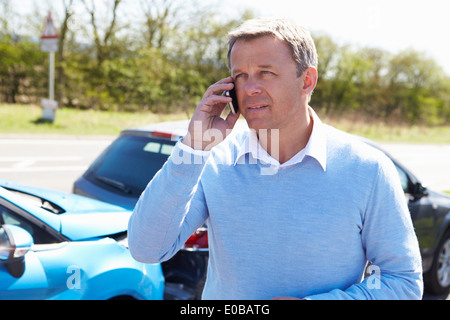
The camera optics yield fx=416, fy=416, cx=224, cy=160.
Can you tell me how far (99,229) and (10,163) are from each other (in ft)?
25.6

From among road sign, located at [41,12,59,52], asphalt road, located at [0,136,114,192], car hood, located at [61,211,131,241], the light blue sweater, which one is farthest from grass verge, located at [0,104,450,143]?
the light blue sweater

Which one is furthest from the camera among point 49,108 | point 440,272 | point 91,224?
point 49,108

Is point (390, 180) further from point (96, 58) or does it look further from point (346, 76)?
point (346, 76)

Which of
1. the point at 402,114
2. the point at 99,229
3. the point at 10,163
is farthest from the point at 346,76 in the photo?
the point at 99,229

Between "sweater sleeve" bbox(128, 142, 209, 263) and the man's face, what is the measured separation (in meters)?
0.23

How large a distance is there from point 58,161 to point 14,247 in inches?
336

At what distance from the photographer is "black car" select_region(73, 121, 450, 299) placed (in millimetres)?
2895

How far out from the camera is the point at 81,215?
2602mm

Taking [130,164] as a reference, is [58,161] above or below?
below

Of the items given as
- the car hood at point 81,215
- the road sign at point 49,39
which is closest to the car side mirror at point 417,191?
the car hood at point 81,215

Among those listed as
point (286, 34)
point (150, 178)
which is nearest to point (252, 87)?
point (286, 34)

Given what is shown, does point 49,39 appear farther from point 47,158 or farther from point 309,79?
point 309,79

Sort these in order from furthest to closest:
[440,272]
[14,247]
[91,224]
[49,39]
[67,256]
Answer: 1. [49,39]
2. [440,272]
3. [91,224]
4. [67,256]
5. [14,247]

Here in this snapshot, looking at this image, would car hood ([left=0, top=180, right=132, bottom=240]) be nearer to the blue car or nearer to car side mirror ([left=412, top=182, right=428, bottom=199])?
the blue car
